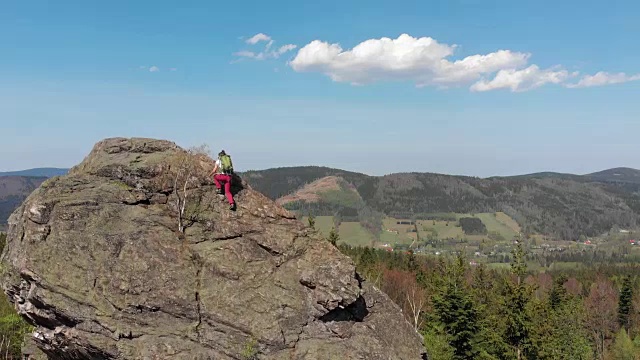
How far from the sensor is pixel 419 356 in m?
19.1

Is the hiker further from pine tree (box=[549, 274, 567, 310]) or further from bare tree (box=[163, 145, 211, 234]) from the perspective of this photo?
pine tree (box=[549, 274, 567, 310])

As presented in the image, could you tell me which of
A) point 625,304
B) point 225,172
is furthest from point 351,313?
point 625,304

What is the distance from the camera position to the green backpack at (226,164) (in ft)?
68.6

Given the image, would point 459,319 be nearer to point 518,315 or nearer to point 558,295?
point 518,315

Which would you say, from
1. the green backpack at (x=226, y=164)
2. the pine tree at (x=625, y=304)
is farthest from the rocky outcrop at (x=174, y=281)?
the pine tree at (x=625, y=304)

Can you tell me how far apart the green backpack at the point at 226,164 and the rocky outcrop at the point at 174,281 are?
1.49 meters

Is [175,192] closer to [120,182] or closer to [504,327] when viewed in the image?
[120,182]

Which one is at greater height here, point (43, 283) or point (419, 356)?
point (43, 283)

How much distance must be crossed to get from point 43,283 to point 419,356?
53.1ft

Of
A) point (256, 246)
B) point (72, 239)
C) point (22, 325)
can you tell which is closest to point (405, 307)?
point (22, 325)

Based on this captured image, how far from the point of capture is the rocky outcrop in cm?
1700

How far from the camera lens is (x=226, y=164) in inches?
823

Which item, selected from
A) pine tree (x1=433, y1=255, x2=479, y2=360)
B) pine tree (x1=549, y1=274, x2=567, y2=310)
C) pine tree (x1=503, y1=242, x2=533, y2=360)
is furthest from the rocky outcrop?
pine tree (x1=549, y1=274, x2=567, y2=310)

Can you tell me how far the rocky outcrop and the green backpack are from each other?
149cm
